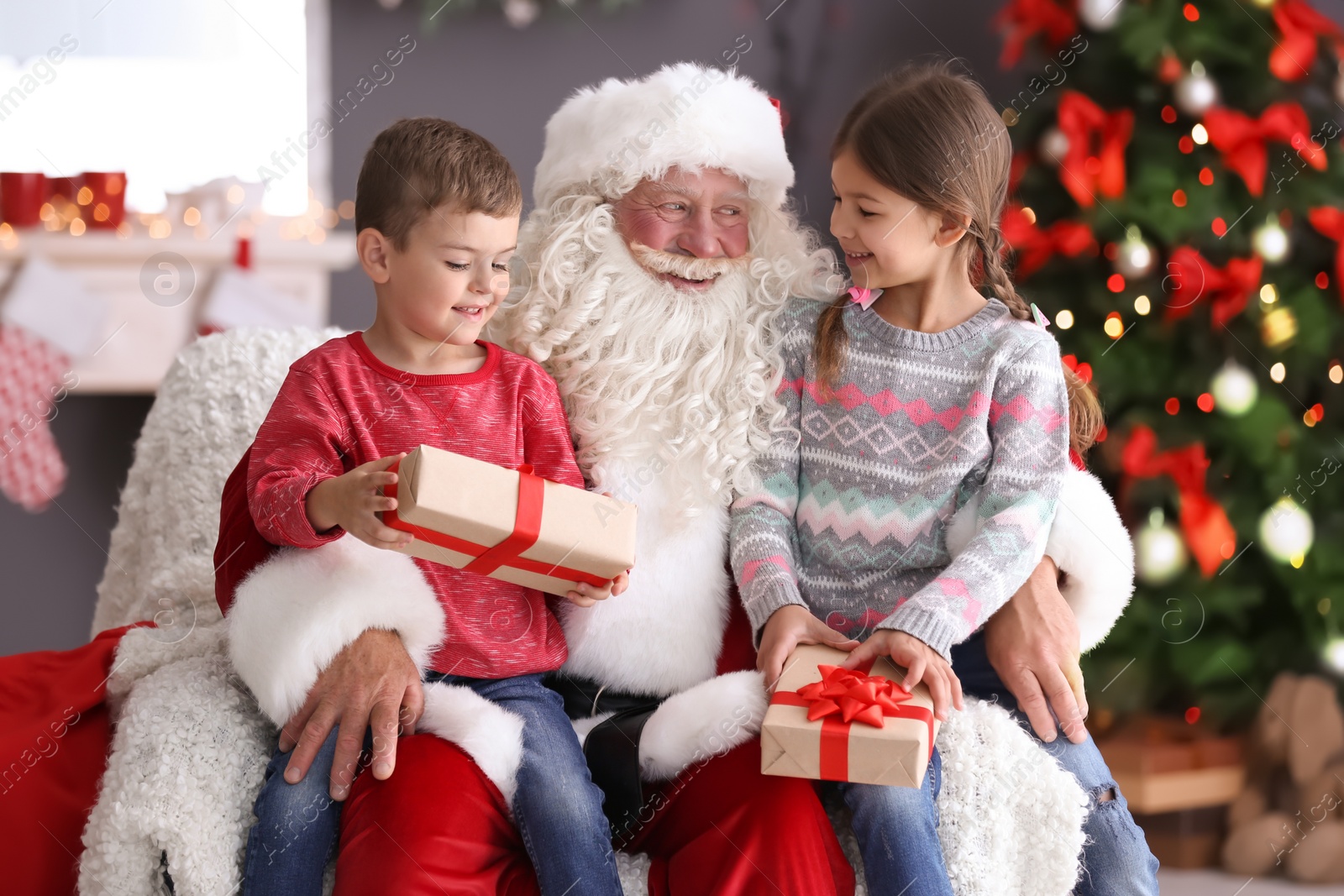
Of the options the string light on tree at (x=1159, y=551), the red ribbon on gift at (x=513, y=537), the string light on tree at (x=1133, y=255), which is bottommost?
the string light on tree at (x=1159, y=551)

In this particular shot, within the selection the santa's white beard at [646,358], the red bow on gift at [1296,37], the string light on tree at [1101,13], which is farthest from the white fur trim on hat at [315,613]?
the red bow on gift at [1296,37]

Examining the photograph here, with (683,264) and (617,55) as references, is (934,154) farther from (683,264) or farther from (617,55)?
(617,55)

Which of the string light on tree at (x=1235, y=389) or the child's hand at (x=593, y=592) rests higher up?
the string light on tree at (x=1235, y=389)

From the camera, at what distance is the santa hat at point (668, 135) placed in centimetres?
193

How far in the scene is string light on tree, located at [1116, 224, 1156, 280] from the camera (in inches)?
111

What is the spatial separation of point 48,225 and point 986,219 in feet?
9.73

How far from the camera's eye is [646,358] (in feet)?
6.37

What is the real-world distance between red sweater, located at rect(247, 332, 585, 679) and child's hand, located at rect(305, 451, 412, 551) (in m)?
0.08

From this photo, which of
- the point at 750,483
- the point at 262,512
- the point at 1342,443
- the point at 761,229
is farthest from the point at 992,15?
the point at 262,512

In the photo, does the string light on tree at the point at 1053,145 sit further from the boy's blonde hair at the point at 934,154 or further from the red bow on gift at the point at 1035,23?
the boy's blonde hair at the point at 934,154

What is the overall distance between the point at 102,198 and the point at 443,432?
2520mm

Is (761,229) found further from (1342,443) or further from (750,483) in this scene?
(1342,443)

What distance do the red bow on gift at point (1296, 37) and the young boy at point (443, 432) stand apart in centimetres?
201

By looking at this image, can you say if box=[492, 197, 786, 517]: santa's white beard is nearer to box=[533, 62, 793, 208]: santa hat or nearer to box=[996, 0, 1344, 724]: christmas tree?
box=[533, 62, 793, 208]: santa hat
